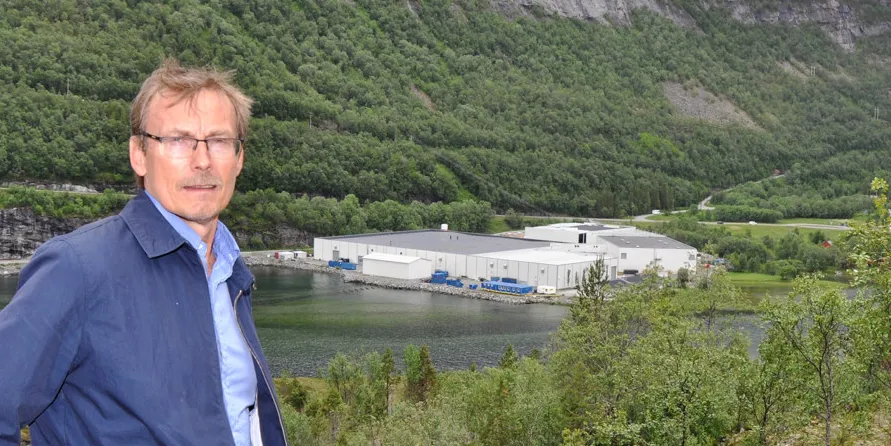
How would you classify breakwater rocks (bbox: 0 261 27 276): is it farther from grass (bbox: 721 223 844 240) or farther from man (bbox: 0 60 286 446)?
man (bbox: 0 60 286 446)

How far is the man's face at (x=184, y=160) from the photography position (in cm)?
256

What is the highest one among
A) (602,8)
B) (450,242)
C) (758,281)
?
(602,8)

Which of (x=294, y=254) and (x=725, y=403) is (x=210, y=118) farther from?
(x=294, y=254)

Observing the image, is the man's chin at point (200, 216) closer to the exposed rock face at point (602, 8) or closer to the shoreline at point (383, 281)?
the shoreline at point (383, 281)

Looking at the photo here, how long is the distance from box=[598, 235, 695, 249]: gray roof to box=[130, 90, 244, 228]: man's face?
59.8 m

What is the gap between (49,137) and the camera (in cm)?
7750

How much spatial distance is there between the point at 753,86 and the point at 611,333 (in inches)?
5777

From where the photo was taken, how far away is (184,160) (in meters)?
2.57

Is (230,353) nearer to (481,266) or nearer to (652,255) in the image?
(481,266)

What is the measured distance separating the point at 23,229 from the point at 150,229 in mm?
69636

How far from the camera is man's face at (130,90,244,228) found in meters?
2.56

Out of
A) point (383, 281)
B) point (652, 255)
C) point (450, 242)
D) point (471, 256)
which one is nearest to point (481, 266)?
point (471, 256)

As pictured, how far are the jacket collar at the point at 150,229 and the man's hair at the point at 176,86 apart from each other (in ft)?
0.66

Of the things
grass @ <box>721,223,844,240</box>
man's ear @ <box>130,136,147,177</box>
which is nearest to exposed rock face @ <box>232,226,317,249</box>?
grass @ <box>721,223,844,240</box>
